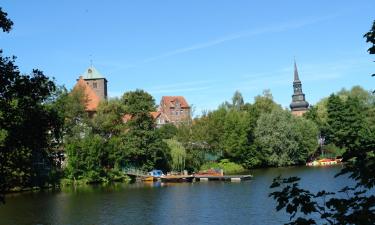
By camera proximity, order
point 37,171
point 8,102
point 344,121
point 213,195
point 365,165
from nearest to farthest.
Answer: point 365,165 < point 8,102 < point 213,195 < point 37,171 < point 344,121

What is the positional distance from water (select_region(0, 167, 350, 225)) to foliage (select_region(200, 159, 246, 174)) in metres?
20.2

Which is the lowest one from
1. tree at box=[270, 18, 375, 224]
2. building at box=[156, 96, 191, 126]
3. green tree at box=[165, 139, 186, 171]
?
tree at box=[270, 18, 375, 224]

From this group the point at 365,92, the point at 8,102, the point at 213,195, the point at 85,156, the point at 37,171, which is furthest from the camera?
the point at 365,92

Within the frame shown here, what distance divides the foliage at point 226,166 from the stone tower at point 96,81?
33279 mm

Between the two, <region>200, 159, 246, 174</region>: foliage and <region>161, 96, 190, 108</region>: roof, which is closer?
<region>200, 159, 246, 174</region>: foliage

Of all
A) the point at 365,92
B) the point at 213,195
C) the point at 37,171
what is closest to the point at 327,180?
the point at 213,195

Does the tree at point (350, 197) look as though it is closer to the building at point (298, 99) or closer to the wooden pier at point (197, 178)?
the wooden pier at point (197, 178)

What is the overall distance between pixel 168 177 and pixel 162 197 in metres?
15.9

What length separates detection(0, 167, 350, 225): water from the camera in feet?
86.7

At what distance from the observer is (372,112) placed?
74.1m

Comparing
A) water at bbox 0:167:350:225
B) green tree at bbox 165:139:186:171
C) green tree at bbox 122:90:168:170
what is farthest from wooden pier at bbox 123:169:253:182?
water at bbox 0:167:350:225

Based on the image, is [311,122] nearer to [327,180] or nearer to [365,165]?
[327,180]

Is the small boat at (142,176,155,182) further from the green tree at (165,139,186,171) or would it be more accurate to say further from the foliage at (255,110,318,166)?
the foliage at (255,110,318,166)

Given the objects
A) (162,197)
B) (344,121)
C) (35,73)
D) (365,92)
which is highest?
(365,92)
